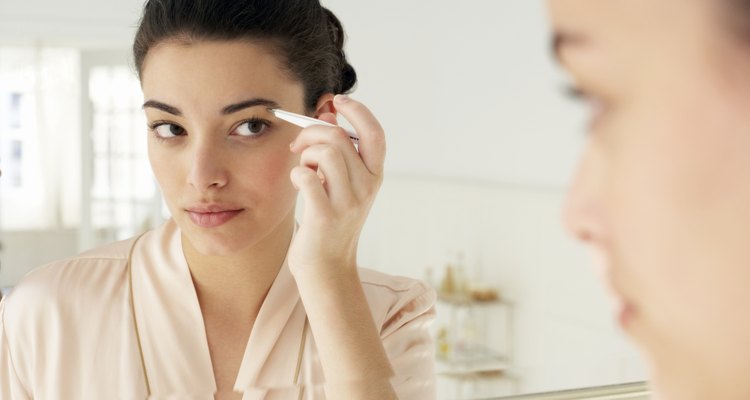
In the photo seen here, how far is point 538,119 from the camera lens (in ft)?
9.82

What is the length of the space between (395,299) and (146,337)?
0.88ft

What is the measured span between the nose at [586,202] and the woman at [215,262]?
0.55 m

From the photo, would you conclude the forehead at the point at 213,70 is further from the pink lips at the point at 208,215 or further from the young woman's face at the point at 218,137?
the pink lips at the point at 208,215

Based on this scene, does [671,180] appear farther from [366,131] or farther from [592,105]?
[366,131]

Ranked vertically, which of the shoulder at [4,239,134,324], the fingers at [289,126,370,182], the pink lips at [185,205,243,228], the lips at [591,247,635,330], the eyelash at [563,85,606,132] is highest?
the fingers at [289,126,370,182]

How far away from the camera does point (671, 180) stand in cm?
14

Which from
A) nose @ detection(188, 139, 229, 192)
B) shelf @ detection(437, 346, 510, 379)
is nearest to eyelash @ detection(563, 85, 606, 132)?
nose @ detection(188, 139, 229, 192)

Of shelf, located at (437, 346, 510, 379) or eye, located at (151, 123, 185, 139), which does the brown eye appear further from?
shelf, located at (437, 346, 510, 379)

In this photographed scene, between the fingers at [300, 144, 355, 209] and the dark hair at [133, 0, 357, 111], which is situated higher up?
Result: the dark hair at [133, 0, 357, 111]

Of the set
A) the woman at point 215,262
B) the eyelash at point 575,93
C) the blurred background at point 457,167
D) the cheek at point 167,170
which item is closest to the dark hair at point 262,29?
the woman at point 215,262

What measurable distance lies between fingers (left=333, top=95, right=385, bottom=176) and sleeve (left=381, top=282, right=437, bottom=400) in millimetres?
270

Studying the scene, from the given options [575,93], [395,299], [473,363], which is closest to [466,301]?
[473,363]

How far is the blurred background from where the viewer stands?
9.76 ft

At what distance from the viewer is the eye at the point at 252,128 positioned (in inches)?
33.0
